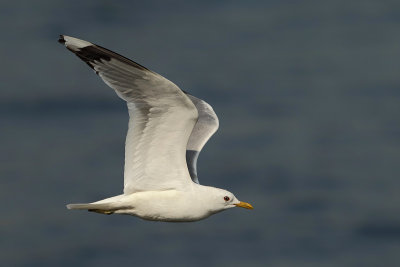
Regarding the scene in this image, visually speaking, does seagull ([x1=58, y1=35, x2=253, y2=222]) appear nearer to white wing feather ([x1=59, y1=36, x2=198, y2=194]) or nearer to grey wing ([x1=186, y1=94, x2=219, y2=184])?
white wing feather ([x1=59, y1=36, x2=198, y2=194])

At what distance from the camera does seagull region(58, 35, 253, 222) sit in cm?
1375

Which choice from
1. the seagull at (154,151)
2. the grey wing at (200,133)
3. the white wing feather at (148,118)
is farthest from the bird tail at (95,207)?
the grey wing at (200,133)

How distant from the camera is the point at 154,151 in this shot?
14586 mm

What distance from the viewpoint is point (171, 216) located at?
1452cm

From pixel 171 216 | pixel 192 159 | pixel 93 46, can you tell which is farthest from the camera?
pixel 192 159

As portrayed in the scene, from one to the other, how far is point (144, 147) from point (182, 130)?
63 centimetres

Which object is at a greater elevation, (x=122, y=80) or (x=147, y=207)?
(x=122, y=80)

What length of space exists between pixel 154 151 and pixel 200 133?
211 cm

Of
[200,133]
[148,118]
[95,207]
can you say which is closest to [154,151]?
[148,118]

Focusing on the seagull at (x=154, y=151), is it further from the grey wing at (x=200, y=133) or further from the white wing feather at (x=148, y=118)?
the grey wing at (x=200, y=133)

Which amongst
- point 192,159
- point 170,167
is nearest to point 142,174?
point 170,167

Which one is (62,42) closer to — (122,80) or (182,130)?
(122,80)

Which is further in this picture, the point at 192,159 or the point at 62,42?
the point at 192,159

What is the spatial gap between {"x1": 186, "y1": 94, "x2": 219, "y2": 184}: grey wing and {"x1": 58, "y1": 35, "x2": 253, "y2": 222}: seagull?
3.51ft
